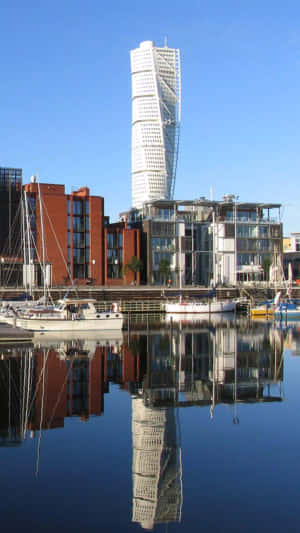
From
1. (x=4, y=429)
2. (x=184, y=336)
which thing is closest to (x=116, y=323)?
(x=184, y=336)

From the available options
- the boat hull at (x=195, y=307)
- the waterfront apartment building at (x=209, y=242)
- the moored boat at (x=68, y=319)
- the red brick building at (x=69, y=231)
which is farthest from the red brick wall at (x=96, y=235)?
the moored boat at (x=68, y=319)

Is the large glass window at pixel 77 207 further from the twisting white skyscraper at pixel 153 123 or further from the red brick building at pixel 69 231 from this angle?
the twisting white skyscraper at pixel 153 123

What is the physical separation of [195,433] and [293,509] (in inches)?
254

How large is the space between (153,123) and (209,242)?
6600 centimetres

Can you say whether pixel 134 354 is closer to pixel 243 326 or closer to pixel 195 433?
pixel 195 433

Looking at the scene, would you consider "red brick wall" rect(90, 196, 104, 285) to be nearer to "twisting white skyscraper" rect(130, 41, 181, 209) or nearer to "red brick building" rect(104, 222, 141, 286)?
"red brick building" rect(104, 222, 141, 286)

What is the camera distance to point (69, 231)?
107438 mm

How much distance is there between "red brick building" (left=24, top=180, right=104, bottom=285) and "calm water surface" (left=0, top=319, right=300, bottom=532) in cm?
6933

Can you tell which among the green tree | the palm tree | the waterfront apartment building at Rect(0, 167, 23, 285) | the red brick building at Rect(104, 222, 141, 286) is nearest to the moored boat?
the waterfront apartment building at Rect(0, 167, 23, 285)

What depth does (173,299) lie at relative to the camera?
322ft

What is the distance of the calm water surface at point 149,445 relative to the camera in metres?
13.2

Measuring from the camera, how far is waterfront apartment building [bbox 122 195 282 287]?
392 feet

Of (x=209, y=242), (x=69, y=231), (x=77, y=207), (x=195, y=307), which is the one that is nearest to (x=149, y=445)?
(x=195, y=307)

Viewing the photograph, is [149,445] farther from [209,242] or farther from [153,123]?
[153,123]
